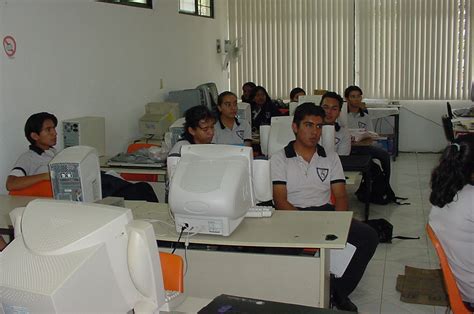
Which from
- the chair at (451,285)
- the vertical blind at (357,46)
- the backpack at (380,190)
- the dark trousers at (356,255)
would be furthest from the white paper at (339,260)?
the vertical blind at (357,46)

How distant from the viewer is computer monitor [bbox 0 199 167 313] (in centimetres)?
120

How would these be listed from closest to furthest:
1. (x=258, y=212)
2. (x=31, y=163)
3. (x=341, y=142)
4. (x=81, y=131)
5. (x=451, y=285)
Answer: (x=451, y=285)
(x=258, y=212)
(x=31, y=163)
(x=81, y=131)
(x=341, y=142)

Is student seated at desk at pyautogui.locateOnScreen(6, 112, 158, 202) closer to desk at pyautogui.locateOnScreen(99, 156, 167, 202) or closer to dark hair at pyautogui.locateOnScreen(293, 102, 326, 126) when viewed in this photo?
desk at pyautogui.locateOnScreen(99, 156, 167, 202)

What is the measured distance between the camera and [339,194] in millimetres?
3299

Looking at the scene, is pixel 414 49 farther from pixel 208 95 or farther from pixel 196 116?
pixel 196 116

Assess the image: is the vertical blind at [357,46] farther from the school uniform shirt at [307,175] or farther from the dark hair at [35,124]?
the dark hair at [35,124]

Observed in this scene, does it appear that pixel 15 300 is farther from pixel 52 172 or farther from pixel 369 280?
pixel 369 280

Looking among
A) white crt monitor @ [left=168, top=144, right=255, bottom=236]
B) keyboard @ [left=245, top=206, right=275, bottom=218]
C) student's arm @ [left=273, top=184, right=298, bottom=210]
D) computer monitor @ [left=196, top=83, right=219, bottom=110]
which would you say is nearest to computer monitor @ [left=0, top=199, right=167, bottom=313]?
white crt monitor @ [left=168, top=144, right=255, bottom=236]

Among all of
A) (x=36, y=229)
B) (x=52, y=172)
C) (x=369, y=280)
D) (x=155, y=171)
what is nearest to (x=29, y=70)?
(x=155, y=171)

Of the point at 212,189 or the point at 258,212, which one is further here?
the point at 258,212

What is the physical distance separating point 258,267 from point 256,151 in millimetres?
2770

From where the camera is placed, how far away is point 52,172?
2.81 m

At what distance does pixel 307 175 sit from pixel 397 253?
4.32 feet

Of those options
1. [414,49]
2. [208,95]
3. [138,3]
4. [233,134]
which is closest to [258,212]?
[233,134]
